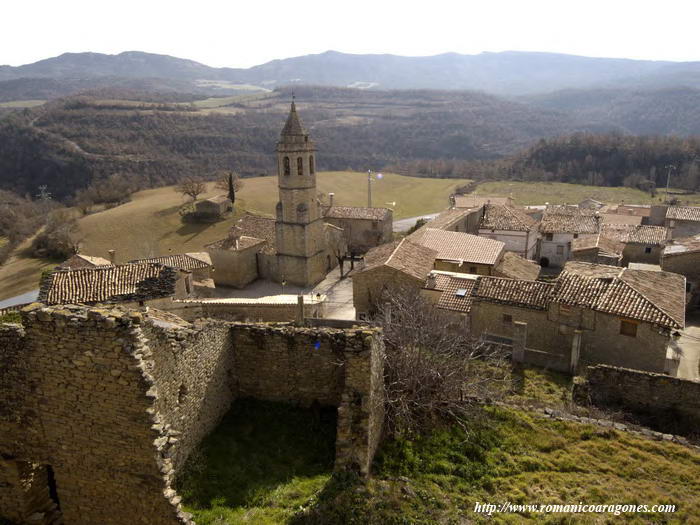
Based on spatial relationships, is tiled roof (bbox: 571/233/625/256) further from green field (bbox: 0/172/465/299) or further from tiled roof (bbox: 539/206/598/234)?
green field (bbox: 0/172/465/299)

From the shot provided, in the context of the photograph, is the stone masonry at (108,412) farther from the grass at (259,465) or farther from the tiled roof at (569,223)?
the tiled roof at (569,223)

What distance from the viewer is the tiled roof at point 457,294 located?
18.8 meters

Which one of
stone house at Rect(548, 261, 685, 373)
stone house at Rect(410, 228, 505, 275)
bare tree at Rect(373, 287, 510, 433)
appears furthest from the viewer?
stone house at Rect(410, 228, 505, 275)

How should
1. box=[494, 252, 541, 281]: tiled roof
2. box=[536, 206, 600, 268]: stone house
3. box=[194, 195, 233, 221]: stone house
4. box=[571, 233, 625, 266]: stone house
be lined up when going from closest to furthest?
1. box=[494, 252, 541, 281]: tiled roof
2. box=[571, 233, 625, 266]: stone house
3. box=[536, 206, 600, 268]: stone house
4. box=[194, 195, 233, 221]: stone house

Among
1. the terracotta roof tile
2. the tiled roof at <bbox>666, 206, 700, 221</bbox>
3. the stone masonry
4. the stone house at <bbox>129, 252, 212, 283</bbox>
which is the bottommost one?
the stone house at <bbox>129, 252, 212, 283</bbox>

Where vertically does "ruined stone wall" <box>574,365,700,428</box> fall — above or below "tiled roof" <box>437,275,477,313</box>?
below

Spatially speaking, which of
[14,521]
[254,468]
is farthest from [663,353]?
[14,521]

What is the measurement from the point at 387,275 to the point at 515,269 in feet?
28.5

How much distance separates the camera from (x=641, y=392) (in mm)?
13062

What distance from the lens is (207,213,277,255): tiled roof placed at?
113 feet

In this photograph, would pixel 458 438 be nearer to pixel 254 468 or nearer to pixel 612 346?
pixel 254 468

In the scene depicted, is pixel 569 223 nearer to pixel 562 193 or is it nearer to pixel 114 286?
pixel 114 286

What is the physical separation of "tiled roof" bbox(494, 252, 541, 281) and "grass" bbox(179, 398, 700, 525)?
49.5 ft

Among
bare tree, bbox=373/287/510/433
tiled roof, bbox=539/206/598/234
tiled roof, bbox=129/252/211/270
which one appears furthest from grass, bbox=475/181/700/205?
bare tree, bbox=373/287/510/433
